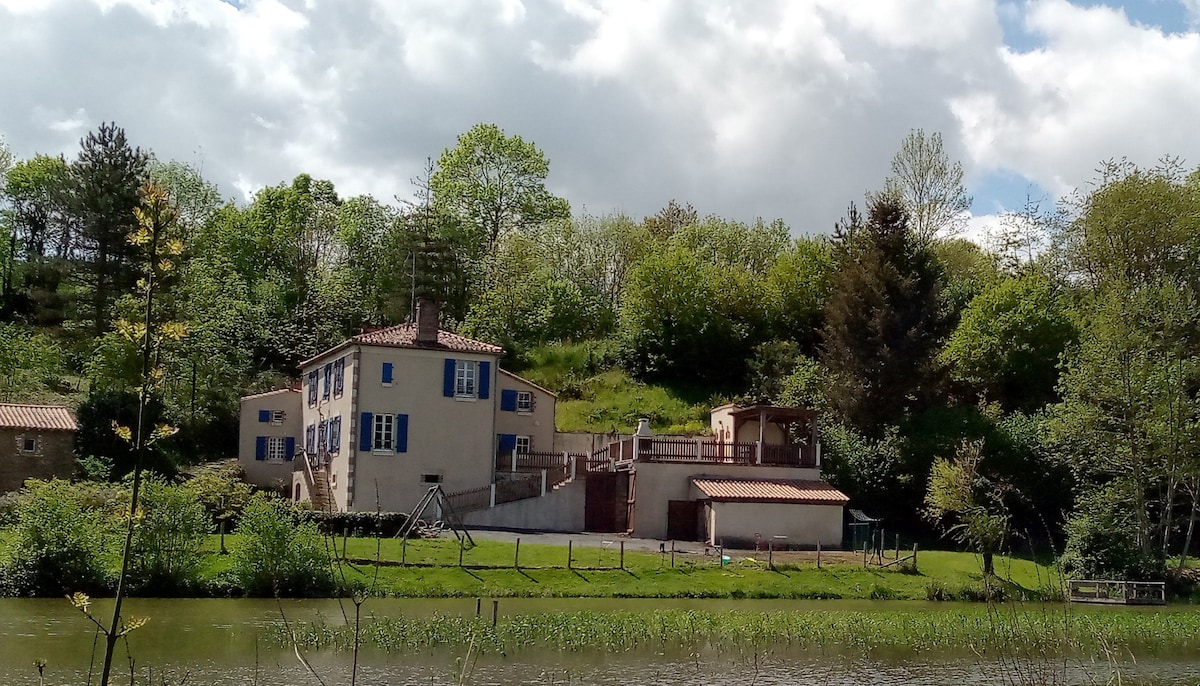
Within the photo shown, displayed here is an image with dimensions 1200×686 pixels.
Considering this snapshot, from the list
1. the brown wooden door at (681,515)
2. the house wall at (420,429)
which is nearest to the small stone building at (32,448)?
the house wall at (420,429)

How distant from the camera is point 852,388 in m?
46.6

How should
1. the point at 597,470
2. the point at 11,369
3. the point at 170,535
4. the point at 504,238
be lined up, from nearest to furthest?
the point at 170,535 → the point at 597,470 → the point at 11,369 → the point at 504,238

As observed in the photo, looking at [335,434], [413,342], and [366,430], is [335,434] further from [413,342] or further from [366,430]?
[413,342]

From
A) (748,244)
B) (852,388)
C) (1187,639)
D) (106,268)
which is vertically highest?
(748,244)

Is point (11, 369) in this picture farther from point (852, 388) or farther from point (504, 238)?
point (852, 388)

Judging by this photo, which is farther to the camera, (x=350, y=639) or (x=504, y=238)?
(x=504, y=238)

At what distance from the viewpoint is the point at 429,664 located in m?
18.4

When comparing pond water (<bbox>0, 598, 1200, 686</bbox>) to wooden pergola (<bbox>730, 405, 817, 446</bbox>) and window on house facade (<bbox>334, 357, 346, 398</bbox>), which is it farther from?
wooden pergola (<bbox>730, 405, 817, 446</bbox>)

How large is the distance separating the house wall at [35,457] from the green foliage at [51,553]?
14.6 m

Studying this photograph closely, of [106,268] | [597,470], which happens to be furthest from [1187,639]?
[106,268]

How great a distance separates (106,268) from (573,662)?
44299mm

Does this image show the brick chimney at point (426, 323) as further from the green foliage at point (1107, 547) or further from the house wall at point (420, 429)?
the green foliage at point (1107, 547)

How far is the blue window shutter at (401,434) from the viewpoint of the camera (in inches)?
1624

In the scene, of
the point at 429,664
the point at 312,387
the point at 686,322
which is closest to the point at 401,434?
the point at 312,387
